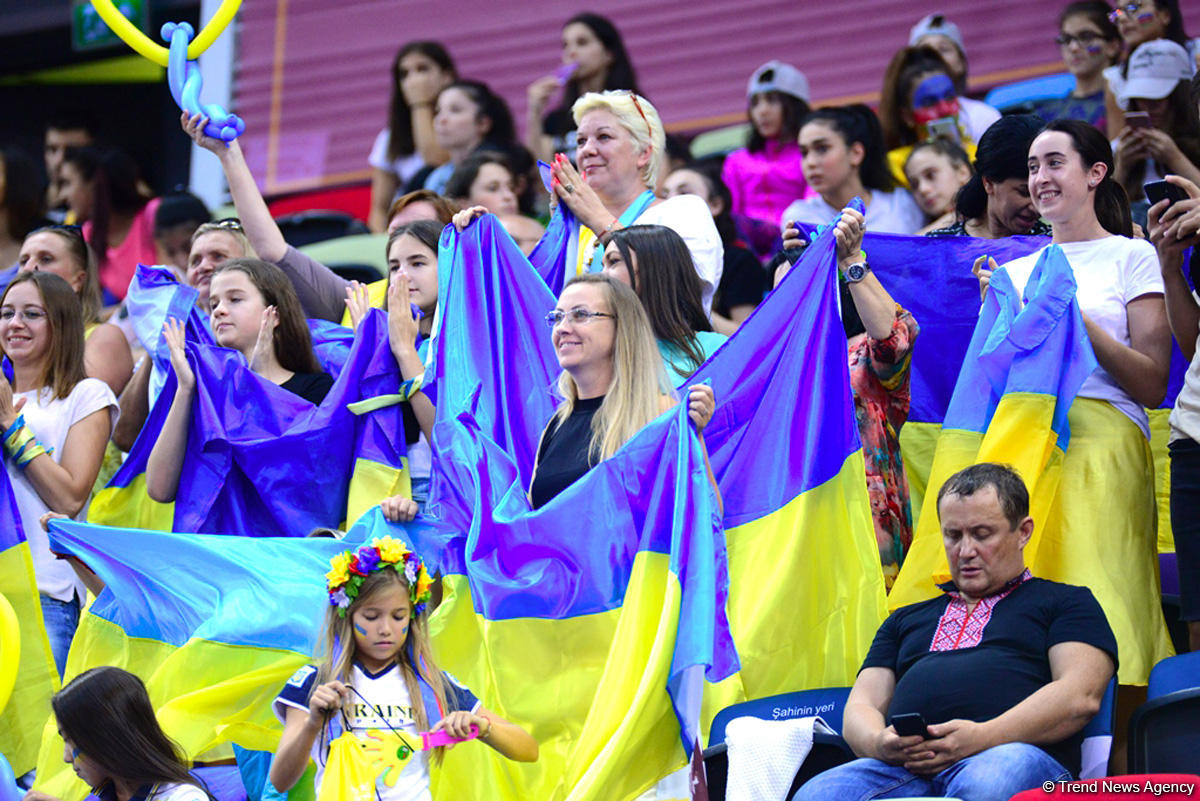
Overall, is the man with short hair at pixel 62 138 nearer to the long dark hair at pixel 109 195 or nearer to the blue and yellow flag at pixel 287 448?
the long dark hair at pixel 109 195

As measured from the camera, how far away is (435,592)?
A: 536 centimetres

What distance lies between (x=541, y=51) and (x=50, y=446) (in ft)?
18.6

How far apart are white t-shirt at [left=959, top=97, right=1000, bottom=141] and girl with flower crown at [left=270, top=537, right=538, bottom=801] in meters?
4.08

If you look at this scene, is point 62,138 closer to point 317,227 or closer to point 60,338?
point 317,227

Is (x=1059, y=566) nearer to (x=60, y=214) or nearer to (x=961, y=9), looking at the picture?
(x=961, y=9)

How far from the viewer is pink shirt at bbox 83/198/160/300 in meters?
8.74

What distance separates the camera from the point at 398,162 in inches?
368

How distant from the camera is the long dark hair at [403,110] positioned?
926 centimetres

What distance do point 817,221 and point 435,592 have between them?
265 cm

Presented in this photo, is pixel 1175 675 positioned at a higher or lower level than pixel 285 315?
lower

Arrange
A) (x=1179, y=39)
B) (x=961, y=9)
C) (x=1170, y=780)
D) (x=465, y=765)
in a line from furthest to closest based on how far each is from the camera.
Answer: (x=961, y=9) < (x=1179, y=39) < (x=465, y=765) < (x=1170, y=780)

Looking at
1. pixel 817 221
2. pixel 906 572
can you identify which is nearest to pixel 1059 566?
pixel 906 572

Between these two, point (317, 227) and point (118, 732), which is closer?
point (118, 732)

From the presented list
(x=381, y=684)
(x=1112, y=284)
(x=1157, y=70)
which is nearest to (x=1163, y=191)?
(x=1112, y=284)
